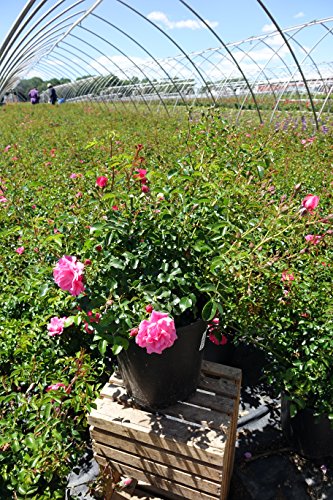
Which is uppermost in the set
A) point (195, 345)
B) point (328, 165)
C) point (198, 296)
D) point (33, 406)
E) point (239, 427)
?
point (328, 165)

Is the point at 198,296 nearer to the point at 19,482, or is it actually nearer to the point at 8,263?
the point at 19,482

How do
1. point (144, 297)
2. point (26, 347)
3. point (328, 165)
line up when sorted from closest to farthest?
point (144, 297) → point (26, 347) → point (328, 165)

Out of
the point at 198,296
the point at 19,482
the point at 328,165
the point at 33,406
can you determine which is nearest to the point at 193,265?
the point at 198,296

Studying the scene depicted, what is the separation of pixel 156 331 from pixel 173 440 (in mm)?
496

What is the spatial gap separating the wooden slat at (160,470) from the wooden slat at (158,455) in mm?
15

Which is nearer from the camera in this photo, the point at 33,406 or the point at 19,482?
the point at 19,482

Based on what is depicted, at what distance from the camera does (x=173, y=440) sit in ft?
4.81

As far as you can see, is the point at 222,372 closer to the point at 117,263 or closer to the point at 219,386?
the point at 219,386

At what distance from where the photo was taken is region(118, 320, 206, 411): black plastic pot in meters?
1.52

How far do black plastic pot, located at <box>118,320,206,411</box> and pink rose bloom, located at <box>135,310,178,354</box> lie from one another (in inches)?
8.8

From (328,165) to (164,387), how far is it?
315 centimetres

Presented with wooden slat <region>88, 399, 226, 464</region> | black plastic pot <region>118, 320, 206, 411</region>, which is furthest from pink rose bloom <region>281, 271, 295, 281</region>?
wooden slat <region>88, 399, 226, 464</region>

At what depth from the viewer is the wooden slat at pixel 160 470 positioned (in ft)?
4.82

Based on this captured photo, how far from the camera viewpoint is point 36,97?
60.5 ft
